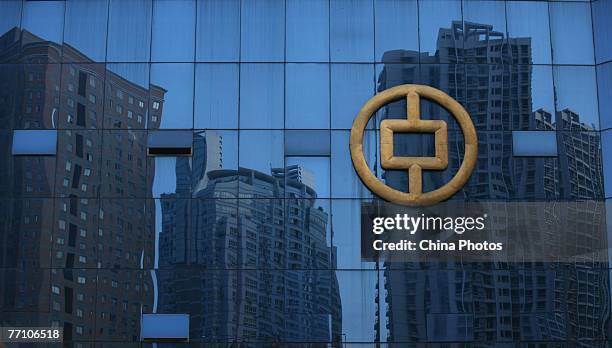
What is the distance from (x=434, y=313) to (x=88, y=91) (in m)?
9.95

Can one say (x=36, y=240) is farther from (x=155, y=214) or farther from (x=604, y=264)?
(x=604, y=264)

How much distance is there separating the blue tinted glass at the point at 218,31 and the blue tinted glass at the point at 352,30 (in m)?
2.43

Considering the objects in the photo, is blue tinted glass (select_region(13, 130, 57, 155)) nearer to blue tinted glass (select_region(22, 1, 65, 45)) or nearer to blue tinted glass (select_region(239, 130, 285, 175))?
blue tinted glass (select_region(22, 1, 65, 45))

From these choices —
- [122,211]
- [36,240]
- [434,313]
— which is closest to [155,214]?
[122,211]

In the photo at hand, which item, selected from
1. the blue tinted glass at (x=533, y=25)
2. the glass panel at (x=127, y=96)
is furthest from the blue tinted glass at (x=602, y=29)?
the glass panel at (x=127, y=96)

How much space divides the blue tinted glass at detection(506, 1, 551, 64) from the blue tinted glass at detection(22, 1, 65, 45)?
11332 millimetres

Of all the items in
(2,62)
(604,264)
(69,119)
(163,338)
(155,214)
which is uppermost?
(2,62)

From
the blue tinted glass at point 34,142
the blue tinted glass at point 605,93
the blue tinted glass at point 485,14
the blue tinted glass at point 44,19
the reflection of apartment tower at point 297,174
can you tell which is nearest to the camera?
the reflection of apartment tower at point 297,174

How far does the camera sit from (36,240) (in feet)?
63.6

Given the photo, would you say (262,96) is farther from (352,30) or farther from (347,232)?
(347,232)

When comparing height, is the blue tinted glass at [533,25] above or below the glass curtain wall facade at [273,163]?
above

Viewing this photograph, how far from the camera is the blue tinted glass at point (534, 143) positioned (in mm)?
20016

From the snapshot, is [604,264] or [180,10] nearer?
[604,264]

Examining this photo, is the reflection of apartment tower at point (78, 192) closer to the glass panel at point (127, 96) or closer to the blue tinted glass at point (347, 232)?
the glass panel at point (127, 96)
